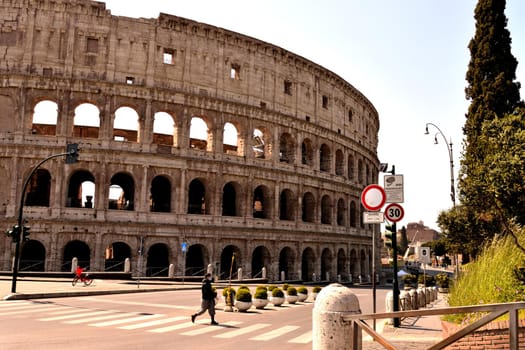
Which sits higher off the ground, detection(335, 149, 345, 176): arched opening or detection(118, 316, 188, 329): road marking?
detection(335, 149, 345, 176): arched opening

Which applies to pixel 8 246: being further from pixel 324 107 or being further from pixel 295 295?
pixel 324 107

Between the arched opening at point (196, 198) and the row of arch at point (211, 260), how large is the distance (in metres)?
4.13

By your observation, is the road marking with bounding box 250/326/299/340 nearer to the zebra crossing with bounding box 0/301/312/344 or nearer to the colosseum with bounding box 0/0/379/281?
the zebra crossing with bounding box 0/301/312/344

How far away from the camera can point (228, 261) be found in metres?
38.6

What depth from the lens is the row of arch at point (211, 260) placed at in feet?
108

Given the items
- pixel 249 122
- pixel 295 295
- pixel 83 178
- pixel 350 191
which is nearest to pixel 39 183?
pixel 83 178

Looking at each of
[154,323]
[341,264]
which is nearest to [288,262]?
[341,264]

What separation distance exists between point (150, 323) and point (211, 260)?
22118mm

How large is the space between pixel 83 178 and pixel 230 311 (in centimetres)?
2627

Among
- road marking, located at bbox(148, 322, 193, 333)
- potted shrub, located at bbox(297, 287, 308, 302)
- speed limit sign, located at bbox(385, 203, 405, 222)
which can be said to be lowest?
potted shrub, located at bbox(297, 287, 308, 302)

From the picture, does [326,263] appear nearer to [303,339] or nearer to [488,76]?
[488,76]

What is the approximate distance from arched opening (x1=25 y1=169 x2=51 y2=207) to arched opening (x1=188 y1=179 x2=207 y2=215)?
11006 mm

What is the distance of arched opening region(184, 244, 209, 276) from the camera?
35438 millimetres

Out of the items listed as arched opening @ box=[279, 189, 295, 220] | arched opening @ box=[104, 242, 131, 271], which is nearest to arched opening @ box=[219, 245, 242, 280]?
arched opening @ box=[279, 189, 295, 220]
